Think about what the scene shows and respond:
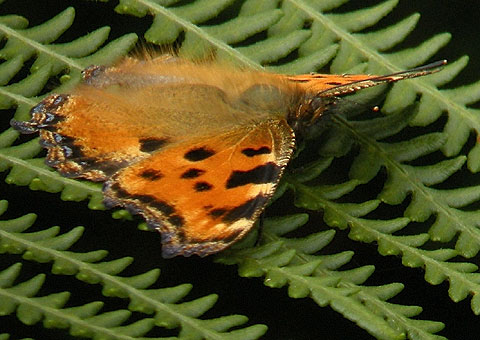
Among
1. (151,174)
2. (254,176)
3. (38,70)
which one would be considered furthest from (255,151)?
(38,70)

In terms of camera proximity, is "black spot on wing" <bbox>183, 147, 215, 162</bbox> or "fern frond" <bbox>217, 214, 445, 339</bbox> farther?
"black spot on wing" <bbox>183, 147, 215, 162</bbox>

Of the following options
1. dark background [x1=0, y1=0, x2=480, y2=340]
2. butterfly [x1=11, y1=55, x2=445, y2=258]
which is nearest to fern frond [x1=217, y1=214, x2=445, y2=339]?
butterfly [x1=11, y1=55, x2=445, y2=258]

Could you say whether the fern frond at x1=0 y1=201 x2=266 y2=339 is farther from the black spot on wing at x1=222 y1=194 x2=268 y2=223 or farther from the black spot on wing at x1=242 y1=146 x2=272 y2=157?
the black spot on wing at x1=242 y1=146 x2=272 y2=157

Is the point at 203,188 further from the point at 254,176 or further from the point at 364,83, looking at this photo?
the point at 364,83

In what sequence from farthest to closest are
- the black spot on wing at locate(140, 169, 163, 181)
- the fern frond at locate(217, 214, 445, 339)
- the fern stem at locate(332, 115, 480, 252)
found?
the fern stem at locate(332, 115, 480, 252)
the black spot on wing at locate(140, 169, 163, 181)
the fern frond at locate(217, 214, 445, 339)

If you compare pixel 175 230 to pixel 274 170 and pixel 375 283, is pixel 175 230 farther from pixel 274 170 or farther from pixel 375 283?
pixel 375 283

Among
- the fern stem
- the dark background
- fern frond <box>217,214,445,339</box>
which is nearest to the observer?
fern frond <box>217,214,445,339</box>
